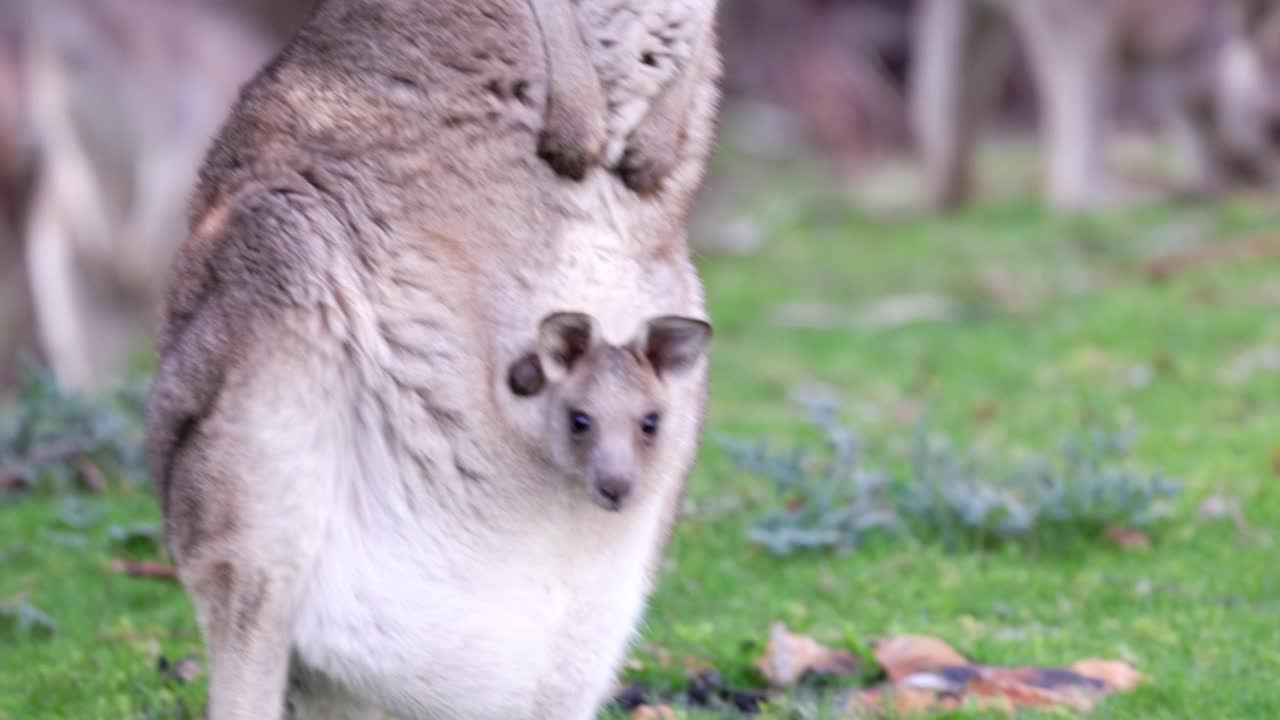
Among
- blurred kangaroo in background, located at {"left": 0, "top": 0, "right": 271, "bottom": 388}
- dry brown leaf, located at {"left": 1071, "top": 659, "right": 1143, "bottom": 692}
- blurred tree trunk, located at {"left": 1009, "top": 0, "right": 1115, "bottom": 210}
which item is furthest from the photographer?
blurred tree trunk, located at {"left": 1009, "top": 0, "right": 1115, "bottom": 210}

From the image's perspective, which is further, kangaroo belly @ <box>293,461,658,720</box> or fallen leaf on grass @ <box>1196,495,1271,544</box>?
fallen leaf on grass @ <box>1196,495,1271,544</box>

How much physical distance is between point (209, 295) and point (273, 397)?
233mm

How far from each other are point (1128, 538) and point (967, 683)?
1.38m

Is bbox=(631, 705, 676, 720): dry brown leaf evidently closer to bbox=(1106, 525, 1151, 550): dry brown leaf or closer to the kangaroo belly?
the kangaroo belly

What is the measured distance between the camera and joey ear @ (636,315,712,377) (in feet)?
9.91

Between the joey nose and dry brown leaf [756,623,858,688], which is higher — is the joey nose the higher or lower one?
the higher one

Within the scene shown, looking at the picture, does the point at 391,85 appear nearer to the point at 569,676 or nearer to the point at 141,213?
the point at 569,676

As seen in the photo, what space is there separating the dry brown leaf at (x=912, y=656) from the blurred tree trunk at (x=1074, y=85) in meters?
8.88

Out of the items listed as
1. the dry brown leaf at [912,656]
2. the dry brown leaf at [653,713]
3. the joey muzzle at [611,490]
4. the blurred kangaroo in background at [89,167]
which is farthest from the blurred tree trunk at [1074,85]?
the joey muzzle at [611,490]

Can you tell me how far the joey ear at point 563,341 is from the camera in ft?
9.68

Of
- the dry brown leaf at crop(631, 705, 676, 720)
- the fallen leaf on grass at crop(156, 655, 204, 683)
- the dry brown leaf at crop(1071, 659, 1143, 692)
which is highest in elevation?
the dry brown leaf at crop(1071, 659, 1143, 692)

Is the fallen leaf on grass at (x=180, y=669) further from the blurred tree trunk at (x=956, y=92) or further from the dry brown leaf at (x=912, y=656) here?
the blurred tree trunk at (x=956, y=92)

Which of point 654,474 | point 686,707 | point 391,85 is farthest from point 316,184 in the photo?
point 686,707

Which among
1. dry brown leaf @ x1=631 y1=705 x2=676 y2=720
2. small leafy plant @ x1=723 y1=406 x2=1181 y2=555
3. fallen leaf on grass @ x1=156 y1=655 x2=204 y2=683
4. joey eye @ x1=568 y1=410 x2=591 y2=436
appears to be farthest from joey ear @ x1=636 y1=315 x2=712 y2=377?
small leafy plant @ x1=723 y1=406 x2=1181 y2=555
